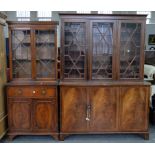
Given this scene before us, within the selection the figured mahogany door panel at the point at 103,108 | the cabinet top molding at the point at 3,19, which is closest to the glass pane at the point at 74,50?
the figured mahogany door panel at the point at 103,108

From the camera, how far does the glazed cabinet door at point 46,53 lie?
2977 mm

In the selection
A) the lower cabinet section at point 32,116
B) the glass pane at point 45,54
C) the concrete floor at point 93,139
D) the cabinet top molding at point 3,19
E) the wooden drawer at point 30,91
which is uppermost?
the cabinet top molding at point 3,19

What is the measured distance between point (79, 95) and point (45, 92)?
0.51m

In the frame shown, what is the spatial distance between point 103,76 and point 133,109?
2.26 ft

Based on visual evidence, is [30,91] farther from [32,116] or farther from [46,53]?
[46,53]

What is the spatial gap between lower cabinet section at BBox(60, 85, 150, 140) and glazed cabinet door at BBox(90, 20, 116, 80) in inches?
12.3

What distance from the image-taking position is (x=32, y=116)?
2891 millimetres

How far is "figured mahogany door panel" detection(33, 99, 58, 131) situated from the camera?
2.87 m

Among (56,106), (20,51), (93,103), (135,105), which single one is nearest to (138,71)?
(135,105)

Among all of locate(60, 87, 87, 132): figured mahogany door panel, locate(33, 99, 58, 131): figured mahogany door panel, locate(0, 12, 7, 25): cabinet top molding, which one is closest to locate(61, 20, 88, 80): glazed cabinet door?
locate(60, 87, 87, 132): figured mahogany door panel

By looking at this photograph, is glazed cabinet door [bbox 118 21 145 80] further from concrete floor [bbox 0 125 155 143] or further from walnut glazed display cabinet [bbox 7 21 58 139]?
walnut glazed display cabinet [bbox 7 21 58 139]

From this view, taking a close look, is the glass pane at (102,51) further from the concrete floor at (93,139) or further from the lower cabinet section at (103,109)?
the concrete floor at (93,139)

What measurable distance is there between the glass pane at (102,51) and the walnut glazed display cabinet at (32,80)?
2.07 feet

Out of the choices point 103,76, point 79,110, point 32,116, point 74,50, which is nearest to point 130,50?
point 103,76
